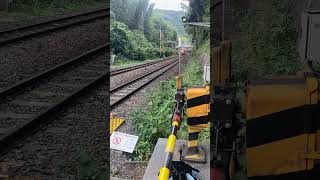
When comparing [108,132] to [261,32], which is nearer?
[108,132]

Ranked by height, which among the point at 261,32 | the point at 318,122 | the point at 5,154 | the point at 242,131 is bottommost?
the point at 5,154

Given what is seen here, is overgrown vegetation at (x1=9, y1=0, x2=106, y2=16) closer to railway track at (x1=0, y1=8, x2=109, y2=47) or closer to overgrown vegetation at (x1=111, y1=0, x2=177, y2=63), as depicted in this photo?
overgrown vegetation at (x1=111, y1=0, x2=177, y2=63)

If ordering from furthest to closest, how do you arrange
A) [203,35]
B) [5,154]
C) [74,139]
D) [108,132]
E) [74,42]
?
1. [203,35]
2. [74,42]
3. [108,132]
4. [74,139]
5. [5,154]

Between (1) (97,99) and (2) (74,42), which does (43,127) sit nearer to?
(1) (97,99)

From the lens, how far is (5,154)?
4293 millimetres

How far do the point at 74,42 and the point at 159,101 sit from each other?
4210 mm

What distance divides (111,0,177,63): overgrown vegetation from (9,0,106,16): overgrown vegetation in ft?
7.36

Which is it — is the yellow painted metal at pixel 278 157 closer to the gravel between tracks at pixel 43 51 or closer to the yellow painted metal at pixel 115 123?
the yellow painted metal at pixel 115 123

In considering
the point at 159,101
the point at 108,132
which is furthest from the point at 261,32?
the point at 108,132

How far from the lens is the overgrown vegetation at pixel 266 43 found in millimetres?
7797

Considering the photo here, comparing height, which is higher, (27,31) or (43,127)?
(27,31)

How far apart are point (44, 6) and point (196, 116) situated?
18.1 m

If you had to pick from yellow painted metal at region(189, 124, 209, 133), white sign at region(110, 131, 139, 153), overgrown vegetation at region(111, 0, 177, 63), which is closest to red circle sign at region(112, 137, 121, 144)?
white sign at region(110, 131, 139, 153)

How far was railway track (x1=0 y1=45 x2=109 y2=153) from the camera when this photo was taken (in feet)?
16.4
